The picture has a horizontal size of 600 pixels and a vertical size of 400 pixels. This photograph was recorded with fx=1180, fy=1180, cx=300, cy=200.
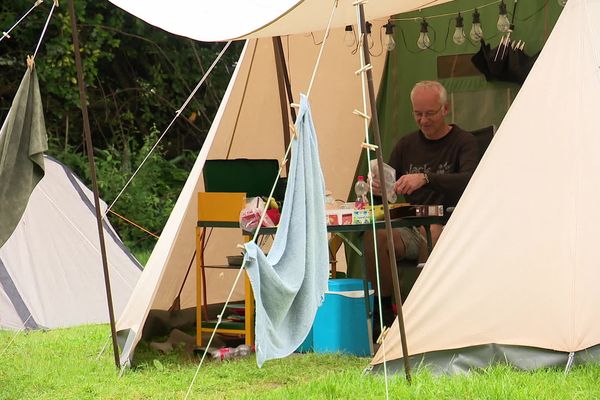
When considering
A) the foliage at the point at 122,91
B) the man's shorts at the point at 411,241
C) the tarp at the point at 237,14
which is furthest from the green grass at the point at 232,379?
the foliage at the point at 122,91

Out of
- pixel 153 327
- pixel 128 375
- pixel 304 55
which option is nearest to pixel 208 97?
pixel 304 55

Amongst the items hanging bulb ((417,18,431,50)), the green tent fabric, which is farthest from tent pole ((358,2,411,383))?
hanging bulb ((417,18,431,50))

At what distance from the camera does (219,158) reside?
18.1ft

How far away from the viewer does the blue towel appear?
3629mm

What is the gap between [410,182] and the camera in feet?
16.3

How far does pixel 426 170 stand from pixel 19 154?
6.30 feet

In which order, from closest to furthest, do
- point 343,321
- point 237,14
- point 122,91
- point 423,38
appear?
1. point 237,14
2. point 343,321
3. point 423,38
4. point 122,91

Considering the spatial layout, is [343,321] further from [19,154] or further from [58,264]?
[58,264]

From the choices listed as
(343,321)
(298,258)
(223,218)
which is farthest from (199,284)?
(298,258)

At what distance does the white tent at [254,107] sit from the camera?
14.8 feet

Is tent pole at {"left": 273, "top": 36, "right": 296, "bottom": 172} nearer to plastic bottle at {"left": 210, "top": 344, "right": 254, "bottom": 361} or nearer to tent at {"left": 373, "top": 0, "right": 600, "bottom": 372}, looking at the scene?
plastic bottle at {"left": 210, "top": 344, "right": 254, "bottom": 361}

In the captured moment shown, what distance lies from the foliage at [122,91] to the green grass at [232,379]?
149 inches

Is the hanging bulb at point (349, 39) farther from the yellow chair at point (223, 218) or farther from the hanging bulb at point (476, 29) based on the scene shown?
the yellow chair at point (223, 218)

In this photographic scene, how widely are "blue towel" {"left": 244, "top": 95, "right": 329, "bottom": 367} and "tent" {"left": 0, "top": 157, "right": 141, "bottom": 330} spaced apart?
241 centimetres
